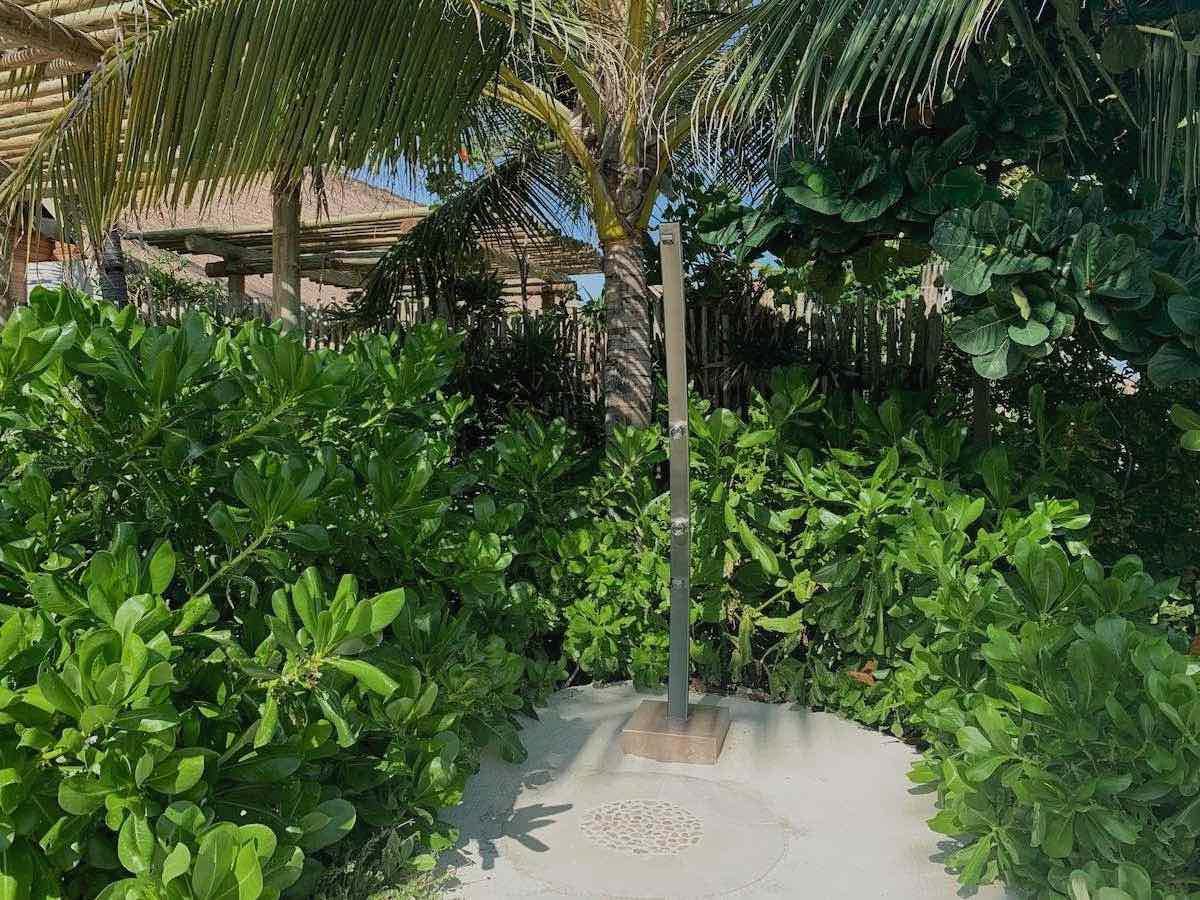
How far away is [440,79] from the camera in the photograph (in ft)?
11.8

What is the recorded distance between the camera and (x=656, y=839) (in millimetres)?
2646

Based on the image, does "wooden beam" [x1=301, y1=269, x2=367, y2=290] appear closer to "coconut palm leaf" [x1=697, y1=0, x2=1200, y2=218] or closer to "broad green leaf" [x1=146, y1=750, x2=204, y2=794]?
"coconut palm leaf" [x1=697, y1=0, x2=1200, y2=218]

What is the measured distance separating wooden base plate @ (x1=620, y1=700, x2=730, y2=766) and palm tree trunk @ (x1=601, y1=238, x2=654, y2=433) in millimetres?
1440

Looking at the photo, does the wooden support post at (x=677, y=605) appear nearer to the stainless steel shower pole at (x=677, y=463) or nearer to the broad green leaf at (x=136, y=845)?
the stainless steel shower pole at (x=677, y=463)

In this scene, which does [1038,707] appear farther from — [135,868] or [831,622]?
[135,868]

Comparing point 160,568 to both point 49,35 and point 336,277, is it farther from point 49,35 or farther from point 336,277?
point 336,277

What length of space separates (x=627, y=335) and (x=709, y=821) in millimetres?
2261

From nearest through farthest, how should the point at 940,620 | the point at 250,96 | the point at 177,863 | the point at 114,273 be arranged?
the point at 177,863 → the point at 940,620 → the point at 250,96 → the point at 114,273

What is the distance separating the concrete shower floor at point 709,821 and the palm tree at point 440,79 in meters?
2.18

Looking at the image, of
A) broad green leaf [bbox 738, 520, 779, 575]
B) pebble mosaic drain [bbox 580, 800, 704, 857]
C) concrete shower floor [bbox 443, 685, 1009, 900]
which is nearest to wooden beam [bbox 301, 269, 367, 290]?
broad green leaf [bbox 738, 520, 779, 575]

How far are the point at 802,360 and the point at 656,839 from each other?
9.41ft

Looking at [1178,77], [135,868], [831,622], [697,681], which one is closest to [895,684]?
[831,622]

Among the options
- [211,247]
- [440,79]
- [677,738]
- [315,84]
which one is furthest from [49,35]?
[211,247]

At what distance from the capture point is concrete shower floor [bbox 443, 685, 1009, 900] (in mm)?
2406
